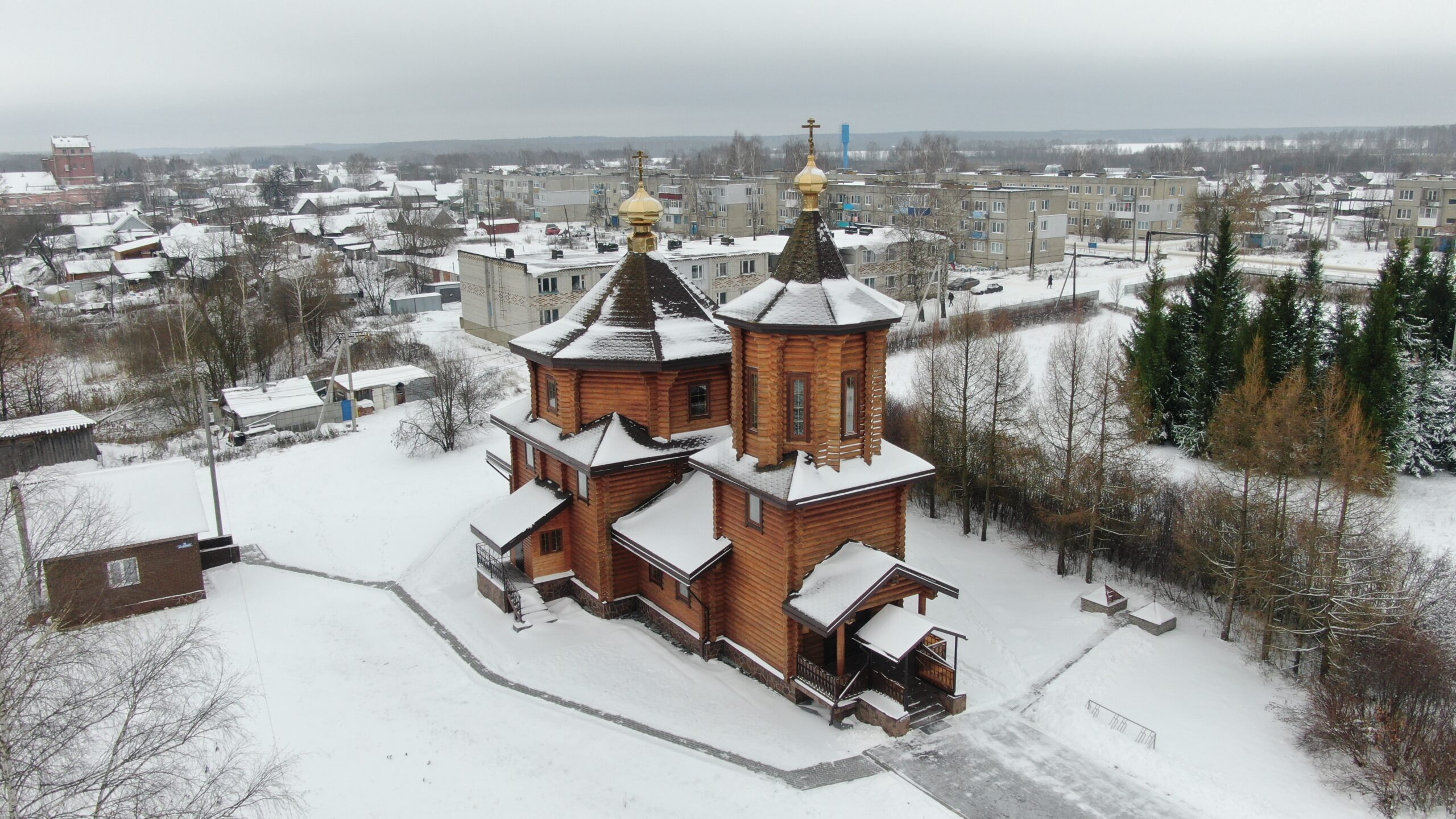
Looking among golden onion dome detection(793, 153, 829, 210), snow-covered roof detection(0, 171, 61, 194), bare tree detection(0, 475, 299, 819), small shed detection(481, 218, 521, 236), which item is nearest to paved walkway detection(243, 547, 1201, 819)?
bare tree detection(0, 475, 299, 819)

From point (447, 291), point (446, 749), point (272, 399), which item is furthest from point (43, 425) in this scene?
point (447, 291)

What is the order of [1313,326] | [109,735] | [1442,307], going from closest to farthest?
[109,735] < [1313,326] < [1442,307]

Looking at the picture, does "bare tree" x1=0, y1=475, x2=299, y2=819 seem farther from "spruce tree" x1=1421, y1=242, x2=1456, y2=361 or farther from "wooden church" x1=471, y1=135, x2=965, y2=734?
"spruce tree" x1=1421, y1=242, x2=1456, y2=361

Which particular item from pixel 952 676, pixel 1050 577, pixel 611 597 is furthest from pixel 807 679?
pixel 1050 577

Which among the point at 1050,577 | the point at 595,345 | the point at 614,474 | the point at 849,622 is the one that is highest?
the point at 595,345

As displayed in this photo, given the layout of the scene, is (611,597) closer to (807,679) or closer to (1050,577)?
(807,679)

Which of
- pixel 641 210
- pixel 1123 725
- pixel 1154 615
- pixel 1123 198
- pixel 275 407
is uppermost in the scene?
pixel 641 210

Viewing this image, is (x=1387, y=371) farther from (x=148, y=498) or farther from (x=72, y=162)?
(x=72, y=162)
